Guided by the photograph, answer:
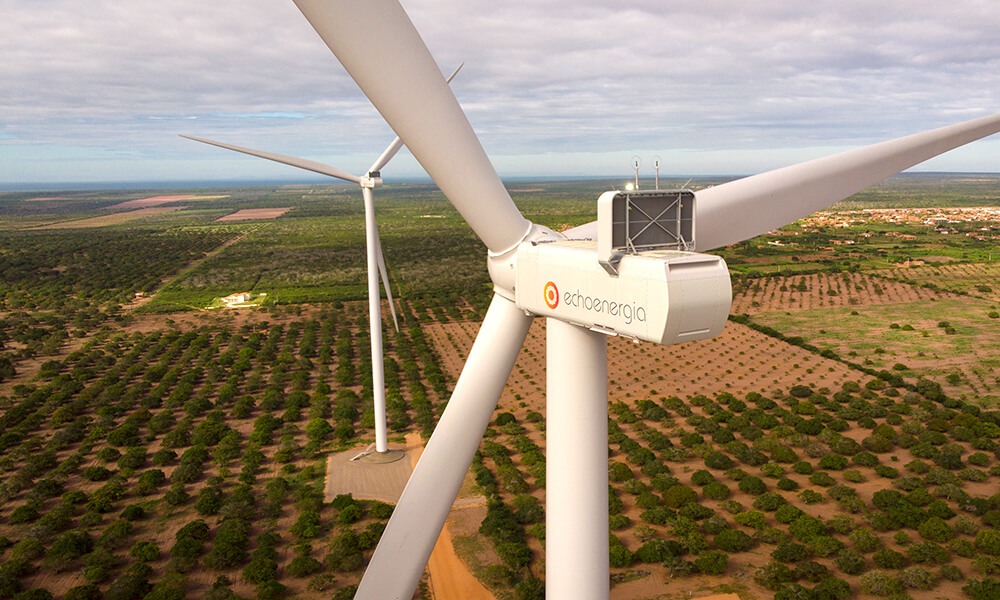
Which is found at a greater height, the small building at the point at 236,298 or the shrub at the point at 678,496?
the small building at the point at 236,298

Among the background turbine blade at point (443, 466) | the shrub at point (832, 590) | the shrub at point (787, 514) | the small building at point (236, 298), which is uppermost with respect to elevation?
the background turbine blade at point (443, 466)

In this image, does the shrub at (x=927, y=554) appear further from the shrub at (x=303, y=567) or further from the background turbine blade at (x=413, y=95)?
the background turbine blade at (x=413, y=95)

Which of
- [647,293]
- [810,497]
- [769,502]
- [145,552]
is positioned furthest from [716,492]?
[647,293]

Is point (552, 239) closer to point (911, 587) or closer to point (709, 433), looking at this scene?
point (911, 587)

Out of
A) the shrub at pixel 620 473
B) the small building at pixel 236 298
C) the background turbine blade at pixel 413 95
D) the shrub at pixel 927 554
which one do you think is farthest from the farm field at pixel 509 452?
the background turbine blade at pixel 413 95

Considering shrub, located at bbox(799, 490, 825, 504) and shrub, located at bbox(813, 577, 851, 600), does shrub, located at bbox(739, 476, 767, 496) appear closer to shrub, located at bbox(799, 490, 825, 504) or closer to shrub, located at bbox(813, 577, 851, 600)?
shrub, located at bbox(799, 490, 825, 504)

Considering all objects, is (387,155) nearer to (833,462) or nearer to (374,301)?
(374,301)

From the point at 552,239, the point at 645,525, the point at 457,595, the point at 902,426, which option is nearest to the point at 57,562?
the point at 457,595

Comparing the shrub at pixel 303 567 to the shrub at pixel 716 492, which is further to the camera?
the shrub at pixel 716 492
